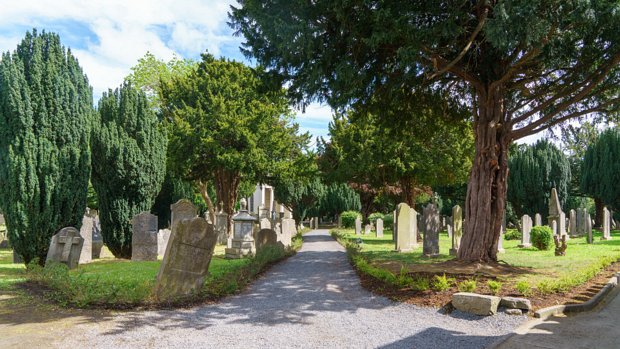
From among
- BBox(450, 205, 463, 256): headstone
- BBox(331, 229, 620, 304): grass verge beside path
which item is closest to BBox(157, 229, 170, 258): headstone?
BBox(331, 229, 620, 304): grass verge beside path

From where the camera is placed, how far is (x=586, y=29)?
949 centimetres

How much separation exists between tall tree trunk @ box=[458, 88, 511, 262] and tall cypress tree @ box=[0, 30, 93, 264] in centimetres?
1087

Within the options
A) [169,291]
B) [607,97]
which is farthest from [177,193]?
[607,97]

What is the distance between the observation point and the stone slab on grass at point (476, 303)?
6963 millimetres

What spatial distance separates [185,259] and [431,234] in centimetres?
972

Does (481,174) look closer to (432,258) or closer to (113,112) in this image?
(432,258)

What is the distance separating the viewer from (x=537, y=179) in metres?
35.8

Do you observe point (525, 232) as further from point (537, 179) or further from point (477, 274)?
point (537, 179)

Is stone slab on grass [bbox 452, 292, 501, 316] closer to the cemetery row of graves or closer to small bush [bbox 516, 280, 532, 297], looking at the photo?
the cemetery row of graves

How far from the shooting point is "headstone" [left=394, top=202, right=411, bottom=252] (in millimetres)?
16484

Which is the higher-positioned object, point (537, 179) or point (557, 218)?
point (537, 179)

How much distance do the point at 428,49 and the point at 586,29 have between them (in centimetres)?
354

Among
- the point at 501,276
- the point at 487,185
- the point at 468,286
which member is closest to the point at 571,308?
the point at 468,286

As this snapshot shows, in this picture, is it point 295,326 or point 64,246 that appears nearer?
point 295,326
